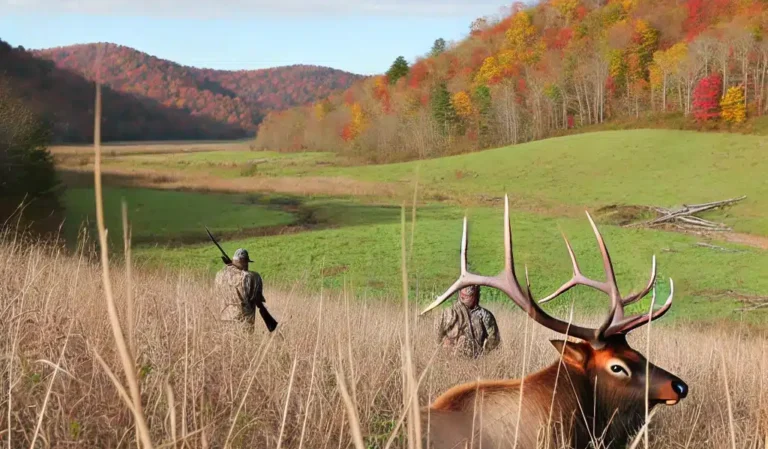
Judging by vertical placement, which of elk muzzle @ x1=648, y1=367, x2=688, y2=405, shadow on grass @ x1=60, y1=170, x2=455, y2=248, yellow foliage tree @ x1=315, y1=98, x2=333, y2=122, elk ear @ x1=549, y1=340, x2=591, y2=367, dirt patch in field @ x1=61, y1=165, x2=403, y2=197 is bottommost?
shadow on grass @ x1=60, y1=170, x2=455, y2=248

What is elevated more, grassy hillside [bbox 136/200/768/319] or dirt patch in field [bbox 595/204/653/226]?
dirt patch in field [bbox 595/204/653/226]

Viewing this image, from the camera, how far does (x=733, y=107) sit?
50.1 meters

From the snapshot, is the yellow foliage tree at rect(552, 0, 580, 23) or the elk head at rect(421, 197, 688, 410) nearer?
the elk head at rect(421, 197, 688, 410)

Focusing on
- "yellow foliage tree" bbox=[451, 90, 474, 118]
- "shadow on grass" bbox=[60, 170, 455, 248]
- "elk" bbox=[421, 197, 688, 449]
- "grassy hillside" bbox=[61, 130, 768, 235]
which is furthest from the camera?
"yellow foliage tree" bbox=[451, 90, 474, 118]

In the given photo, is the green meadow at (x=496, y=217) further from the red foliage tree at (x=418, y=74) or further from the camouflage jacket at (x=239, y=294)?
the red foliage tree at (x=418, y=74)

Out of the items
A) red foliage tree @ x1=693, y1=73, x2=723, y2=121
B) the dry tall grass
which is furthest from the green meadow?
red foliage tree @ x1=693, y1=73, x2=723, y2=121

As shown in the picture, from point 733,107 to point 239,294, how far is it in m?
51.8

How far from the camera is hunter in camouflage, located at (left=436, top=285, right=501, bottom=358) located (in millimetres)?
5352

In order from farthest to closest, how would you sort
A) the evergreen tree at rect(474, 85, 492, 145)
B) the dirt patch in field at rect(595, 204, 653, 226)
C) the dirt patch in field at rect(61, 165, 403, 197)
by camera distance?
the evergreen tree at rect(474, 85, 492, 145)
the dirt patch in field at rect(61, 165, 403, 197)
the dirt patch in field at rect(595, 204, 653, 226)

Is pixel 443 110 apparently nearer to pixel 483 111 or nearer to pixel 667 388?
pixel 483 111

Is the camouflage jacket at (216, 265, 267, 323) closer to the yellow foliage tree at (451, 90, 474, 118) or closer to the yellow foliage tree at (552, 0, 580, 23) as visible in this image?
the yellow foliage tree at (451, 90, 474, 118)

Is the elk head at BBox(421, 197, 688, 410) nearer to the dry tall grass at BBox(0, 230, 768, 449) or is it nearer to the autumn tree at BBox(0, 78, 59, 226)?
the dry tall grass at BBox(0, 230, 768, 449)

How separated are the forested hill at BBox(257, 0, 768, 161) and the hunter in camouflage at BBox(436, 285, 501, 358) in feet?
135

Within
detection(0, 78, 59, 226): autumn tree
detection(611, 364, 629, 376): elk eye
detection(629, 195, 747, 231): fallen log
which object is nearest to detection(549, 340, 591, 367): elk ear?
detection(611, 364, 629, 376): elk eye
